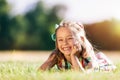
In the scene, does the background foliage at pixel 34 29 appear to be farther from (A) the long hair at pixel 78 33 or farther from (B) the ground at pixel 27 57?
(A) the long hair at pixel 78 33

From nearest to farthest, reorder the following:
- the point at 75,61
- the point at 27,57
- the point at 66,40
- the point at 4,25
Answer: the point at 75,61 → the point at 66,40 → the point at 27,57 → the point at 4,25

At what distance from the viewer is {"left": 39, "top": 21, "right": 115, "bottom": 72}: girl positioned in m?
4.70

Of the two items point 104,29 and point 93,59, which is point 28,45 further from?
point 93,59

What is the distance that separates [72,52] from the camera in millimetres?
4680

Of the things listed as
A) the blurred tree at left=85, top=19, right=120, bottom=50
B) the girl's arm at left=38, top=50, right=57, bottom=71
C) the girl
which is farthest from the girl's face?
the blurred tree at left=85, top=19, right=120, bottom=50

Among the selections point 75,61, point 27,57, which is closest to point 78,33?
point 75,61

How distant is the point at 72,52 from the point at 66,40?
0.42ft

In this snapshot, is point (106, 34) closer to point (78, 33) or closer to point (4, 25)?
point (4, 25)

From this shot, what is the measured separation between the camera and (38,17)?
9.38 metres

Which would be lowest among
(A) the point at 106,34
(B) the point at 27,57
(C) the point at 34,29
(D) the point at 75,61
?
(B) the point at 27,57

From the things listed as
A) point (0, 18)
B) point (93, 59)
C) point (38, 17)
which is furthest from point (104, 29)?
point (93, 59)

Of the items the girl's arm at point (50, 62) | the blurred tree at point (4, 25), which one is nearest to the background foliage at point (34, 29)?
the blurred tree at point (4, 25)

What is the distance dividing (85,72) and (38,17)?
5066 millimetres

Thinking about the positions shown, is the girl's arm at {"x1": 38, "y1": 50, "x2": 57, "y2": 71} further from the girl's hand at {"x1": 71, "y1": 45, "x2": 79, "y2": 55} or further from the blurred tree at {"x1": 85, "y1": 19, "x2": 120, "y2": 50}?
the blurred tree at {"x1": 85, "y1": 19, "x2": 120, "y2": 50}
